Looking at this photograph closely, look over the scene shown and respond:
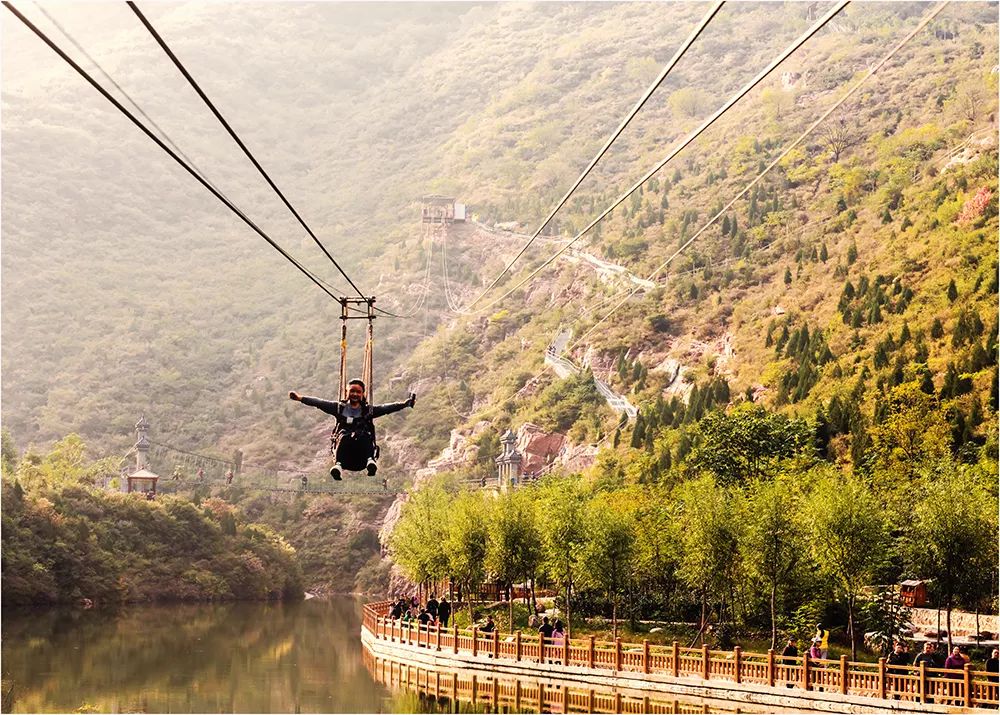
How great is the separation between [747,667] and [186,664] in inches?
1000

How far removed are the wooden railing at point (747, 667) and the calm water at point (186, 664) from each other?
309 cm

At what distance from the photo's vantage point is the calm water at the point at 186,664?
125ft

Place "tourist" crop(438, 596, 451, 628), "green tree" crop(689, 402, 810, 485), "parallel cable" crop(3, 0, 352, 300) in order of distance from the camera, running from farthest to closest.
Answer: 1. "green tree" crop(689, 402, 810, 485)
2. "tourist" crop(438, 596, 451, 628)
3. "parallel cable" crop(3, 0, 352, 300)

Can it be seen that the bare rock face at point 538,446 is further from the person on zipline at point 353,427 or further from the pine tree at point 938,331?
the person on zipline at point 353,427

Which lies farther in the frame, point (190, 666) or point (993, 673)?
point (190, 666)

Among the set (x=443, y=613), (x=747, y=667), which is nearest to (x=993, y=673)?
(x=747, y=667)

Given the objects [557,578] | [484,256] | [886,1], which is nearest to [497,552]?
[557,578]

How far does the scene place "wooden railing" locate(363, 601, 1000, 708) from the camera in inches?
1029

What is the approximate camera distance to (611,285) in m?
126

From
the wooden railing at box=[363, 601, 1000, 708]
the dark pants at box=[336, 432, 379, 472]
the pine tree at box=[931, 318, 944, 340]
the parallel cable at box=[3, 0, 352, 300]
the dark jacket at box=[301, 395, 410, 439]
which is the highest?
the pine tree at box=[931, 318, 944, 340]

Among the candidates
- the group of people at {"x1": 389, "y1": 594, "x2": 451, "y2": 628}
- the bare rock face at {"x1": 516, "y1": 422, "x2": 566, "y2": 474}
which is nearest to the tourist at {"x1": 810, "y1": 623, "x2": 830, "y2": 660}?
the group of people at {"x1": 389, "y1": 594, "x2": 451, "y2": 628}

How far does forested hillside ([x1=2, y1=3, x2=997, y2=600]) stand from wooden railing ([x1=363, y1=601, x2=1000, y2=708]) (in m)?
21.0

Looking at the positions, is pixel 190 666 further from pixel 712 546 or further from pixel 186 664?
pixel 712 546

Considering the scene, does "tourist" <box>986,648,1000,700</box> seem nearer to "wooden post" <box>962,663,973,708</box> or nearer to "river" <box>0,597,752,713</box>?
"wooden post" <box>962,663,973,708</box>
